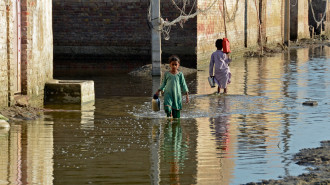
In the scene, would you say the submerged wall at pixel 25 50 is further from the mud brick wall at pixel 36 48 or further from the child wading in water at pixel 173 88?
the child wading in water at pixel 173 88

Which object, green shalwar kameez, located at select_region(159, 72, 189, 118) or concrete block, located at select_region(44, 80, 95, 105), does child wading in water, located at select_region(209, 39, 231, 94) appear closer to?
concrete block, located at select_region(44, 80, 95, 105)

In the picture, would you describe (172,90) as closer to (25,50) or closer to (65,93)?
(25,50)

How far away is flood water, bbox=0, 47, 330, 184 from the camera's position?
27.7 feet

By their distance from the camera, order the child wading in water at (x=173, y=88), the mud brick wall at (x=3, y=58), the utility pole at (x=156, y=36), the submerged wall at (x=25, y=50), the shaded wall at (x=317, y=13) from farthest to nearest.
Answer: the shaded wall at (x=317, y=13) → the utility pole at (x=156, y=36) → the submerged wall at (x=25, y=50) → the mud brick wall at (x=3, y=58) → the child wading in water at (x=173, y=88)

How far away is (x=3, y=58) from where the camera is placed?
13219 millimetres

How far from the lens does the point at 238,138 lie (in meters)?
11.0

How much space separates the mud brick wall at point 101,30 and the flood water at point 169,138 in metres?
7.68

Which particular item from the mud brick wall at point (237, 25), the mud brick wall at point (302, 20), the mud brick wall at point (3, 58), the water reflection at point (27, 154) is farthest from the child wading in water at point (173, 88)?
the mud brick wall at point (302, 20)

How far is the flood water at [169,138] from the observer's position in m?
8.44

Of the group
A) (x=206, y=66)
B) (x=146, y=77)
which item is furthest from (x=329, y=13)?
(x=146, y=77)

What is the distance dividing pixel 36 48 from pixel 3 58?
1694 mm

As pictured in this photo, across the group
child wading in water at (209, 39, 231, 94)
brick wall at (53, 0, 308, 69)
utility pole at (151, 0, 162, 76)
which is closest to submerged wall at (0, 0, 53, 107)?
child wading in water at (209, 39, 231, 94)

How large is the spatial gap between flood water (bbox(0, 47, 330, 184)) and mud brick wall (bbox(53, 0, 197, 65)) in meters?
7.68

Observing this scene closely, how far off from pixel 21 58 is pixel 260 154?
244 inches
